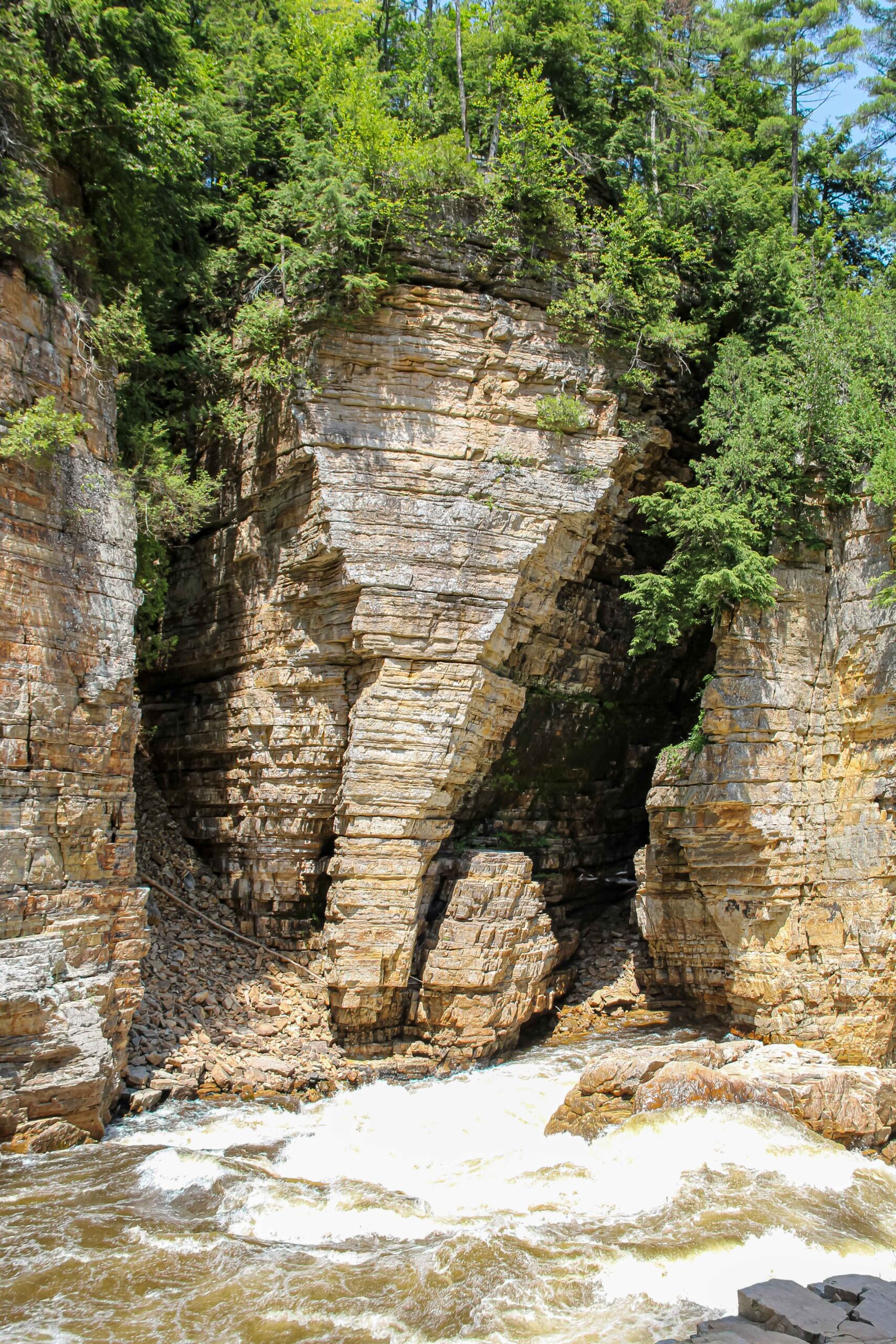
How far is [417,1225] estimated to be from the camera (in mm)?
8594

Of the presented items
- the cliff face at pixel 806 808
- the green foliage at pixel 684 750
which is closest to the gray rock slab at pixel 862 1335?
the cliff face at pixel 806 808

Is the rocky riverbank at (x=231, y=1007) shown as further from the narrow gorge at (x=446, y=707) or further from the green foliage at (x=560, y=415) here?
the green foliage at (x=560, y=415)

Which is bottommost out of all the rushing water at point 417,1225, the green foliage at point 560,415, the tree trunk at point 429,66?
the rushing water at point 417,1225

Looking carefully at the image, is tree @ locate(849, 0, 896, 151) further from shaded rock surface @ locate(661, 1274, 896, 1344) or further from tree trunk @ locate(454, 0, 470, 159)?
shaded rock surface @ locate(661, 1274, 896, 1344)

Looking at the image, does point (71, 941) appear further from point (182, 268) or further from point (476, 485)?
point (182, 268)

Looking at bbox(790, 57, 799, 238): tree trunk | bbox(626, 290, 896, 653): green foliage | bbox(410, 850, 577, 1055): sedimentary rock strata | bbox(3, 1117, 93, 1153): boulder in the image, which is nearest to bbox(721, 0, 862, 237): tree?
bbox(790, 57, 799, 238): tree trunk

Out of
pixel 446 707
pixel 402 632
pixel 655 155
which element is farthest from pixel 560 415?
pixel 655 155

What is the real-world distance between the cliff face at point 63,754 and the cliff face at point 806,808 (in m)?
8.51

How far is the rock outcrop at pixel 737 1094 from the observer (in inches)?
418

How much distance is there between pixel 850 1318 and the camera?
21.3 feet

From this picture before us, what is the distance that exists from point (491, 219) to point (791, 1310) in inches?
569

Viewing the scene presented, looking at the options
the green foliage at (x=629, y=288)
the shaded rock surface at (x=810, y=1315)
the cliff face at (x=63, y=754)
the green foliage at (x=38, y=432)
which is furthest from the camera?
the green foliage at (x=629, y=288)

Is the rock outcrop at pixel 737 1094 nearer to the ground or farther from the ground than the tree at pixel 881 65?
nearer to the ground

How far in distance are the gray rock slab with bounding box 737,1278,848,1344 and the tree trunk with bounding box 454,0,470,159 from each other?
16020 mm
